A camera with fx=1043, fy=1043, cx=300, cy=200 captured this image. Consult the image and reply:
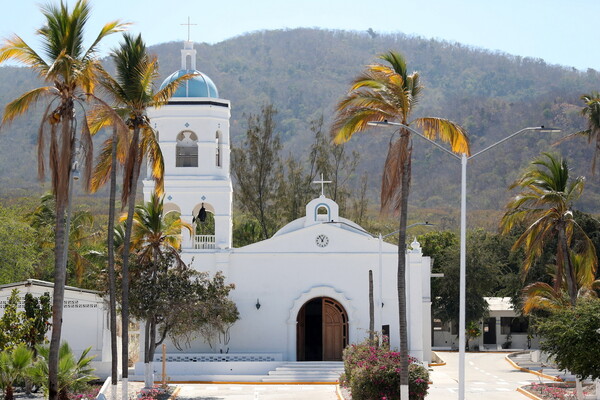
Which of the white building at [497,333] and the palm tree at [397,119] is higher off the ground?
the palm tree at [397,119]

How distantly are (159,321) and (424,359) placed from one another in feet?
45.0

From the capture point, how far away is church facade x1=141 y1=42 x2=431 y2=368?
44.4 m

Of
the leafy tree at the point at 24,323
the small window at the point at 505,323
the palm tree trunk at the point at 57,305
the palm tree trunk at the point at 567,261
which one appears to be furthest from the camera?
the small window at the point at 505,323

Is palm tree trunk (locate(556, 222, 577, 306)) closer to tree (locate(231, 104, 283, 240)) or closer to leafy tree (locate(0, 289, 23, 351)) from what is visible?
leafy tree (locate(0, 289, 23, 351))

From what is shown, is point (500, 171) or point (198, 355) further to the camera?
point (500, 171)

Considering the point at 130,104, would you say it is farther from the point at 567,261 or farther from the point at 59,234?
the point at 567,261

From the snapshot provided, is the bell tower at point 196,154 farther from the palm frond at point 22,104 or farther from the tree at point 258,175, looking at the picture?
the tree at point 258,175

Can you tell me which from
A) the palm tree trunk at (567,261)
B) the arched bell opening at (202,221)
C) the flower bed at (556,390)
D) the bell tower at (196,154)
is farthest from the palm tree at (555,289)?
the arched bell opening at (202,221)

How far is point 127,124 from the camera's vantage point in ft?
94.7

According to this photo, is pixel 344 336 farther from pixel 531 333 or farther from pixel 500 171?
pixel 500 171

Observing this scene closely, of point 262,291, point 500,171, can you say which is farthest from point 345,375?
point 500,171

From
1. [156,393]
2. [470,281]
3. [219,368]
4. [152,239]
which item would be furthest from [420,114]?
[156,393]

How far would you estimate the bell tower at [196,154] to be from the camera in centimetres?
4406

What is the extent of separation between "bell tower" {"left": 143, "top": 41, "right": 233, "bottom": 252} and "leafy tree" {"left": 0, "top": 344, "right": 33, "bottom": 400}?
17.1 metres
